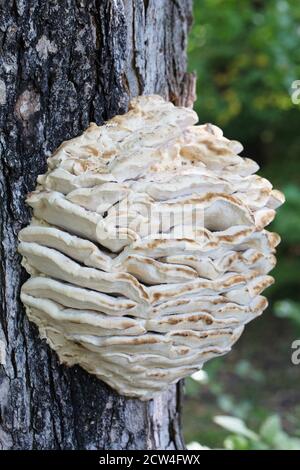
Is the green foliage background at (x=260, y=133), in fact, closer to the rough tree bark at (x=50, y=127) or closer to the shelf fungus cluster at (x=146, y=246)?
the rough tree bark at (x=50, y=127)

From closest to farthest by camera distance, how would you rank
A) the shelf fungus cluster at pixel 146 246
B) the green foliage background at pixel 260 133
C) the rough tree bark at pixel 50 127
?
the shelf fungus cluster at pixel 146 246 < the rough tree bark at pixel 50 127 < the green foliage background at pixel 260 133

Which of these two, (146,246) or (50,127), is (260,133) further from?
(146,246)

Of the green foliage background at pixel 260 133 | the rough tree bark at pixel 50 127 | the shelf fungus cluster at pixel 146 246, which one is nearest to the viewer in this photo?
the shelf fungus cluster at pixel 146 246

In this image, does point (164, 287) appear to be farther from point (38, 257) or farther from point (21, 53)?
point (21, 53)

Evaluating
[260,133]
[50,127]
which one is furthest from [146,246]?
[260,133]

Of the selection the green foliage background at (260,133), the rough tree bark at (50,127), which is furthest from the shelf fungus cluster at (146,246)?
the green foliage background at (260,133)
